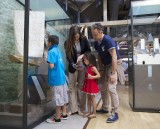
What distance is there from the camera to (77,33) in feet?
9.29

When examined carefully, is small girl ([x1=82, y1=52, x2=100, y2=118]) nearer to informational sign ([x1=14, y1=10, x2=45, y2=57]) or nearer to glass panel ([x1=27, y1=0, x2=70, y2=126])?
glass panel ([x1=27, y1=0, x2=70, y2=126])

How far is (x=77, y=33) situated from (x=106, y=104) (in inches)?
47.4

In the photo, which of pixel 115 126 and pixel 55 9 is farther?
pixel 55 9

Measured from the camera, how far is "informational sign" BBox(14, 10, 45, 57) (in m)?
2.30

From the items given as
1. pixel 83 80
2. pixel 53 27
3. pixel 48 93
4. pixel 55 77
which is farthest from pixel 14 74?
pixel 53 27

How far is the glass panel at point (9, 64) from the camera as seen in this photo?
2.31 metres

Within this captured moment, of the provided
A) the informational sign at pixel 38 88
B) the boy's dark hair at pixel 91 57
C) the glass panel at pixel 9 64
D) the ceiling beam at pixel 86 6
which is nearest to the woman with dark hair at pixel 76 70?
the boy's dark hair at pixel 91 57

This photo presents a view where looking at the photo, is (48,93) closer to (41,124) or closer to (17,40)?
(41,124)

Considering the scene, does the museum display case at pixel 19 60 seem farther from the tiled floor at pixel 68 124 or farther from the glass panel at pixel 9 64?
the tiled floor at pixel 68 124

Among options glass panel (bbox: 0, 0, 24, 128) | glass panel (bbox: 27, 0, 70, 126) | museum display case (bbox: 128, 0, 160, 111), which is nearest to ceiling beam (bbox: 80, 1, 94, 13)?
museum display case (bbox: 128, 0, 160, 111)

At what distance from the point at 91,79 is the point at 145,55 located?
3.72 feet

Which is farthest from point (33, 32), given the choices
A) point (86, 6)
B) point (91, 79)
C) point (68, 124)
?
point (86, 6)

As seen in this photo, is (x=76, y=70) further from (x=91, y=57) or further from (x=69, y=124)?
(x=69, y=124)

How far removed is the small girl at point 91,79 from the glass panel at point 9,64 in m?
0.96
